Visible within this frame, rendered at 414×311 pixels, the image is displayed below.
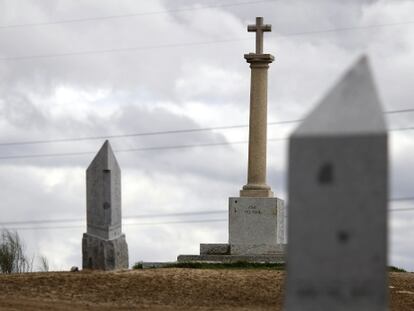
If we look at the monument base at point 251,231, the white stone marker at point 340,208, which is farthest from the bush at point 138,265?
the white stone marker at point 340,208

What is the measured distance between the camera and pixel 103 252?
18328 mm

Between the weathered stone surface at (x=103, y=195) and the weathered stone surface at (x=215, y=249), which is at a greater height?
the weathered stone surface at (x=103, y=195)

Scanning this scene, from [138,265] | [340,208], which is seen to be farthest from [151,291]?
[340,208]

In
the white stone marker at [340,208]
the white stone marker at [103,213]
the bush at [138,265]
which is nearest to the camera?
the white stone marker at [340,208]

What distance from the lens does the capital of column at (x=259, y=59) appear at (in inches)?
989

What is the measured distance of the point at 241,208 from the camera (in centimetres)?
2523

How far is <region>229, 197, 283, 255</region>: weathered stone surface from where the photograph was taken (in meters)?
25.0

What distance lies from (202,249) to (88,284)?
8.53m

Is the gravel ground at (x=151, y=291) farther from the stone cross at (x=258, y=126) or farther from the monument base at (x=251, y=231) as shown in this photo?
the stone cross at (x=258, y=126)

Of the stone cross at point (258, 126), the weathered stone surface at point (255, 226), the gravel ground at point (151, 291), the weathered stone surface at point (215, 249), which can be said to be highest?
the stone cross at point (258, 126)

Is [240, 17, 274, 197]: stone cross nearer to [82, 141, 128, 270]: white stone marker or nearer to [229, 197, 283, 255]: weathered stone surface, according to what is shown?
[229, 197, 283, 255]: weathered stone surface

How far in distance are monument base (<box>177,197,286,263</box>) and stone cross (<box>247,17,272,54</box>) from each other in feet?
13.0

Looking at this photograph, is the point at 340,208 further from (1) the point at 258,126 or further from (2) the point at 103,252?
(1) the point at 258,126

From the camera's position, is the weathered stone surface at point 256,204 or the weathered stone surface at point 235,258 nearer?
the weathered stone surface at point 235,258
